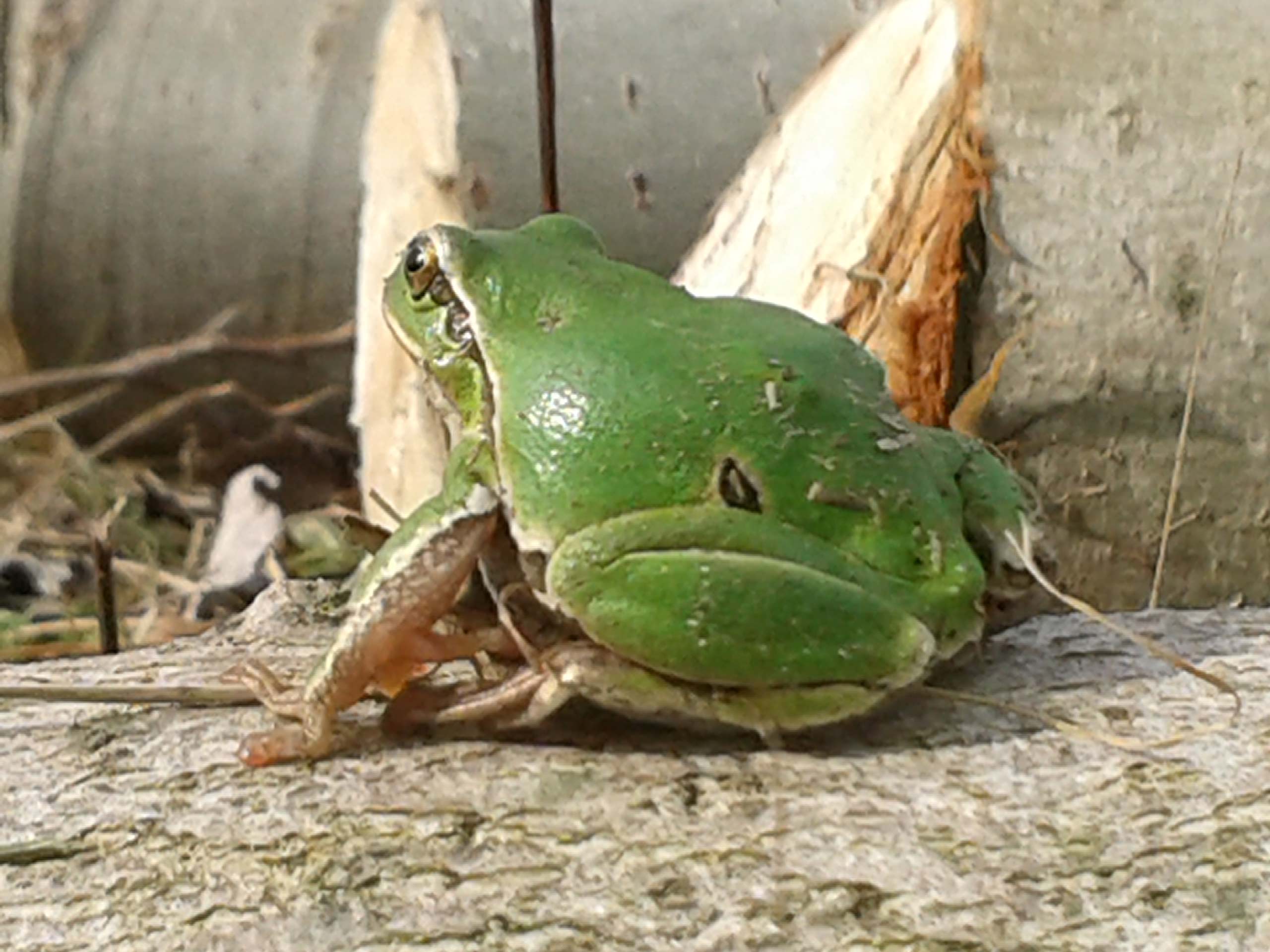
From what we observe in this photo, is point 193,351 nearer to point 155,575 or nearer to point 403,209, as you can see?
point 155,575

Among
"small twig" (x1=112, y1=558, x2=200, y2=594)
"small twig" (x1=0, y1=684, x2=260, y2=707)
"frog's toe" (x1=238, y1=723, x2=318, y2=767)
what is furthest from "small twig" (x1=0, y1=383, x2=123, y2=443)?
"frog's toe" (x1=238, y1=723, x2=318, y2=767)

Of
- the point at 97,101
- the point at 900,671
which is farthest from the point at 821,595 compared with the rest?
the point at 97,101

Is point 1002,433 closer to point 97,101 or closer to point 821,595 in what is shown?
point 821,595

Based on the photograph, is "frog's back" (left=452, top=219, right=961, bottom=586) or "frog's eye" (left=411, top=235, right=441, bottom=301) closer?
"frog's back" (left=452, top=219, right=961, bottom=586)

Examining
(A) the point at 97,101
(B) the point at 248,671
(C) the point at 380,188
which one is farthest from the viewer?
(A) the point at 97,101

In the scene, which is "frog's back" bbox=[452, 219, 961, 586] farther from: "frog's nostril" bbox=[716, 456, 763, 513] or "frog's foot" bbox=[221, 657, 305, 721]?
"frog's foot" bbox=[221, 657, 305, 721]

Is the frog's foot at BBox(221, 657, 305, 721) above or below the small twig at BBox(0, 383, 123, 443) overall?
above

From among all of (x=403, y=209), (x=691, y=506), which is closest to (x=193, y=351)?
(x=403, y=209)
